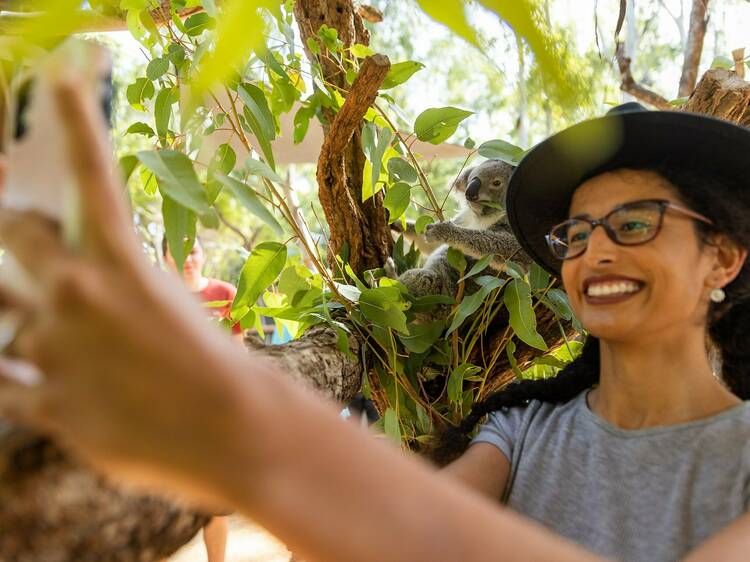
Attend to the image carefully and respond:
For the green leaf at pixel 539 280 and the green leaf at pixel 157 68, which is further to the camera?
the green leaf at pixel 539 280

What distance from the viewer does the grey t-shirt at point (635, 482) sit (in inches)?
36.8

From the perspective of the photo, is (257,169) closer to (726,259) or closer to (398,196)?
(398,196)

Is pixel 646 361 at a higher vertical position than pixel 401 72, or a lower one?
lower

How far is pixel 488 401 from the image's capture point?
4.48 feet

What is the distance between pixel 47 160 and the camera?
363 mm

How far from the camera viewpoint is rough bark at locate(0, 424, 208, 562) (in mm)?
438

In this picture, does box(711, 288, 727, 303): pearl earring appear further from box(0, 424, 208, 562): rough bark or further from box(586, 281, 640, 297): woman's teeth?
box(0, 424, 208, 562): rough bark

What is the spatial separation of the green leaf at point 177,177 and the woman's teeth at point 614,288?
579 mm

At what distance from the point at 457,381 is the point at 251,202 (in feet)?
3.04

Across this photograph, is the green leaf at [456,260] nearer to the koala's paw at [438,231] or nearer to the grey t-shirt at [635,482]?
the koala's paw at [438,231]

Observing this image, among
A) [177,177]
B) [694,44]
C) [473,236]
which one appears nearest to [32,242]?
[177,177]

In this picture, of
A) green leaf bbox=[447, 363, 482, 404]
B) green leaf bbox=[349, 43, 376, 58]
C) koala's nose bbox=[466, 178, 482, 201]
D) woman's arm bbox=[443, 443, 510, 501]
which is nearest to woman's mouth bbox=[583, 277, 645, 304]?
woman's arm bbox=[443, 443, 510, 501]

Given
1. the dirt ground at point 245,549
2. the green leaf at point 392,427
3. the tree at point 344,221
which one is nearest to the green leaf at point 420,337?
the tree at point 344,221

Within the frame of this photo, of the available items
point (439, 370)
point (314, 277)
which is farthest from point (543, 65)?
point (439, 370)
